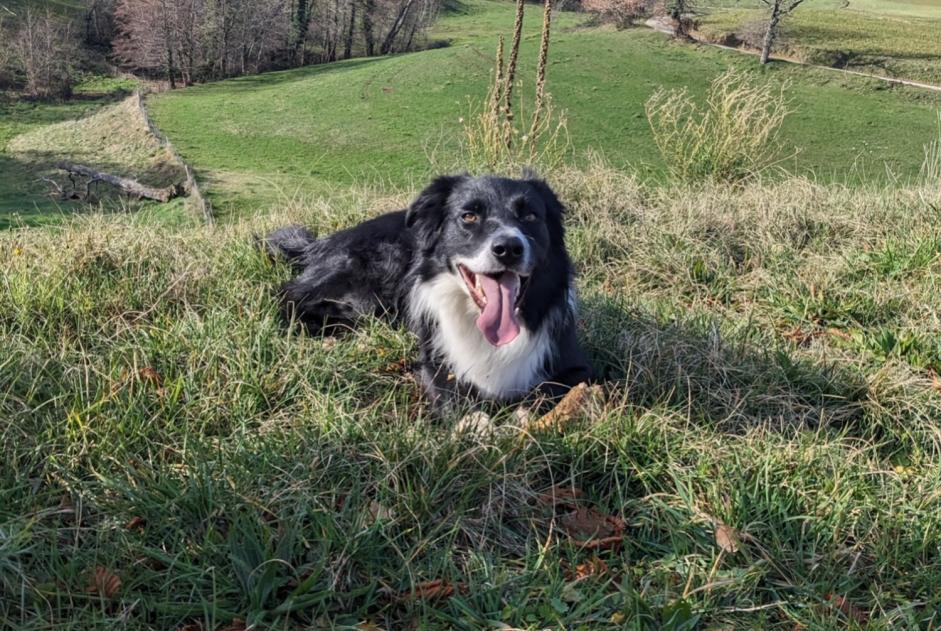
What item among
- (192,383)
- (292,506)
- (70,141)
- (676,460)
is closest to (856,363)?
(676,460)

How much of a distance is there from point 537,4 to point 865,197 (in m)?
36.6

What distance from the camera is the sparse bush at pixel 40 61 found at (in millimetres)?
24980

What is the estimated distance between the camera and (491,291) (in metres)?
2.91

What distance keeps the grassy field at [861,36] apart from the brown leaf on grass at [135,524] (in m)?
29.5

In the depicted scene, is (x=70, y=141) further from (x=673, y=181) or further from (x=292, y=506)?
(x=292, y=506)

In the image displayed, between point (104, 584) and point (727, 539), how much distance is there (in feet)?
5.77

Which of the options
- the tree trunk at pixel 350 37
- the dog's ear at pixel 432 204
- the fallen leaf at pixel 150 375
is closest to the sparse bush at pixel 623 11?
the tree trunk at pixel 350 37

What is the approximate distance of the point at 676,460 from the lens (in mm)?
2553

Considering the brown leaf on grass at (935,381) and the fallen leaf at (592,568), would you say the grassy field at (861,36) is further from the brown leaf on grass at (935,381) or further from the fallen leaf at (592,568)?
the fallen leaf at (592,568)

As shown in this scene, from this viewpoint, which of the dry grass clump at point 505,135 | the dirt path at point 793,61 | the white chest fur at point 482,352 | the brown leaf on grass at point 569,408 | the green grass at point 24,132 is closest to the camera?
the brown leaf on grass at point 569,408

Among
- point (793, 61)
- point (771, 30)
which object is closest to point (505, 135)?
point (771, 30)

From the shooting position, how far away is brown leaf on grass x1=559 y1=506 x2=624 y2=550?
2256 mm

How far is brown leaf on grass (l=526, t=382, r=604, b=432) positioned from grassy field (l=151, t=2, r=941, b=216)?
938cm

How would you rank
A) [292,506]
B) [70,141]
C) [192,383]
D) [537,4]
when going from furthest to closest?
[537,4], [70,141], [192,383], [292,506]
